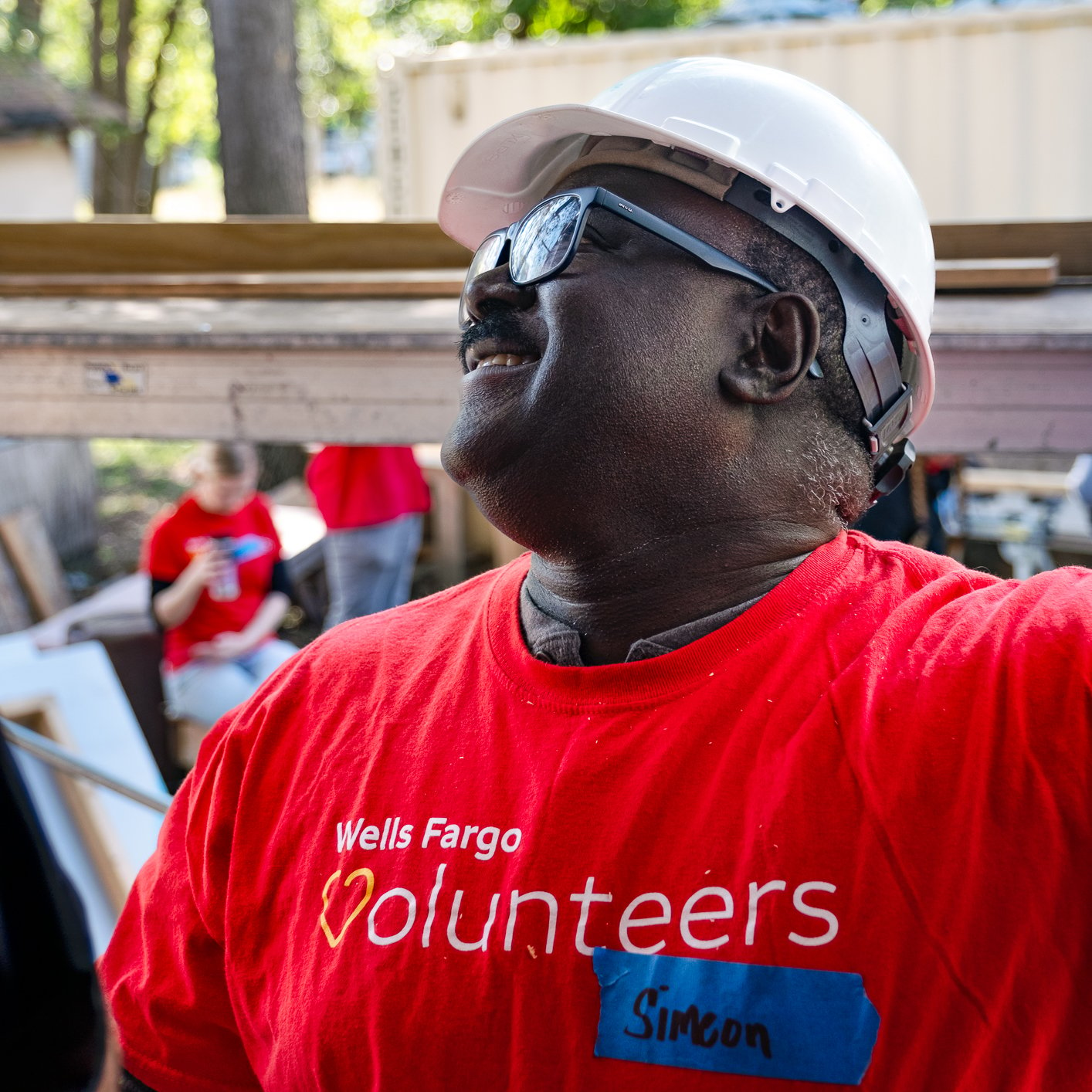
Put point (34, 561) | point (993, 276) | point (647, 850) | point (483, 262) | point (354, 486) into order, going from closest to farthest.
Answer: point (647, 850) < point (483, 262) < point (993, 276) < point (354, 486) < point (34, 561)

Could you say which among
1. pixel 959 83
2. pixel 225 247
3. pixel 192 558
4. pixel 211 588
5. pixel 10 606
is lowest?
pixel 10 606

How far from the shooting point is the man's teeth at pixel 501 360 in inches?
63.5

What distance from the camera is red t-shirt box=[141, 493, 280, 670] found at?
511 cm

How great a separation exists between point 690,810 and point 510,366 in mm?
658

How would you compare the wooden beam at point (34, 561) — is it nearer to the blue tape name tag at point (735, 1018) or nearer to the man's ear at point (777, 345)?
the man's ear at point (777, 345)

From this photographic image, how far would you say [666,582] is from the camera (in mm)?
1556

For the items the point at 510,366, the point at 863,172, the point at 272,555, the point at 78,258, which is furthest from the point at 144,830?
the point at 863,172

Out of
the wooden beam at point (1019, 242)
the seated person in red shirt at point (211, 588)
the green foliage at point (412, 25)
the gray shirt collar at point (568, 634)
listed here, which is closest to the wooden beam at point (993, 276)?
the wooden beam at point (1019, 242)

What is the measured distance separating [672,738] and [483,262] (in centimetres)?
77

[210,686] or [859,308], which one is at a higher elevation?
[859,308]

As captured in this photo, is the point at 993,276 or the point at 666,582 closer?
the point at 666,582

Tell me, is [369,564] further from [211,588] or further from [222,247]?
[222,247]

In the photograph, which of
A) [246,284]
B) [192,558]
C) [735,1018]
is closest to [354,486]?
[192,558]

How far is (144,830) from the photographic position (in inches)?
160
